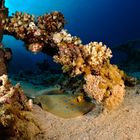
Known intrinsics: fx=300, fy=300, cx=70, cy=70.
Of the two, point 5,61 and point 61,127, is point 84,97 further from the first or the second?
point 5,61

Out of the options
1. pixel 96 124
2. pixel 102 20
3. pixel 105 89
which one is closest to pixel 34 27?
pixel 105 89

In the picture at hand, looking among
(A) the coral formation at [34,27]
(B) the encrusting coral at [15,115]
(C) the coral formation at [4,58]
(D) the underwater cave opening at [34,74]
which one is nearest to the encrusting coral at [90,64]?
(A) the coral formation at [34,27]

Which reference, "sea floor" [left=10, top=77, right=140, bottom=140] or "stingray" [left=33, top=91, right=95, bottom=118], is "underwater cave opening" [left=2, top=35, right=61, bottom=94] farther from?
"sea floor" [left=10, top=77, right=140, bottom=140]

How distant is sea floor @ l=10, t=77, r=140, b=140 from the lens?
4590 mm

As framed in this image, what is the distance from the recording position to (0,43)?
594 centimetres

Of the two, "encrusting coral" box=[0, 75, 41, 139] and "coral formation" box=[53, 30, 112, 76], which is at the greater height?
"coral formation" box=[53, 30, 112, 76]

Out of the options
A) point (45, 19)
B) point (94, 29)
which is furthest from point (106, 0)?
point (45, 19)

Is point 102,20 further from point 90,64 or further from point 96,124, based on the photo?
point 96,124

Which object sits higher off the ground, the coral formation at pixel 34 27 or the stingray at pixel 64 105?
the coral formation at pixel 34 27

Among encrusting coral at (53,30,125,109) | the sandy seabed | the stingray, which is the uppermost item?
encrusting coral at (53,30,125,109)

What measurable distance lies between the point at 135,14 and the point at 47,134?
47.1m

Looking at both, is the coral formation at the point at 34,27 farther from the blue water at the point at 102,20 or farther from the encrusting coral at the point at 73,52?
the blue water at the point at 102,20

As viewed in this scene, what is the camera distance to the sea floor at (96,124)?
459cm

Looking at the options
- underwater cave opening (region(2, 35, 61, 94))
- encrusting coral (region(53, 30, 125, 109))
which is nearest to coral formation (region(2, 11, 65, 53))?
encrusting coral (region(53, 30, 125, 109))
